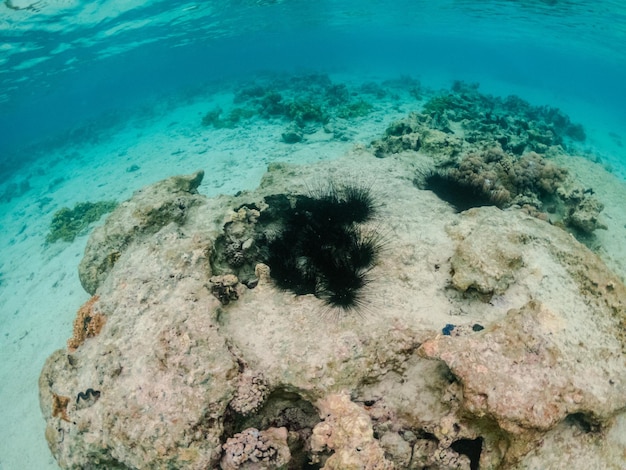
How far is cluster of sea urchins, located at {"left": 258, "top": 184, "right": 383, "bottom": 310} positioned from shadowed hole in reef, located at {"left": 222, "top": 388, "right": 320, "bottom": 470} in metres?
1.02

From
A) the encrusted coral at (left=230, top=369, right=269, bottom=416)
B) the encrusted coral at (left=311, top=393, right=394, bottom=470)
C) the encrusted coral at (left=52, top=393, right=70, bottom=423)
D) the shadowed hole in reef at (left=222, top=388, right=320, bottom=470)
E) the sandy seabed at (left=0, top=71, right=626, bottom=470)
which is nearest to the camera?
the encrusted coral at (left=311, top=393, right=394, bottom=470)

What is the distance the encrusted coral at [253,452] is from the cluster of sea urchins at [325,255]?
1.39 meters

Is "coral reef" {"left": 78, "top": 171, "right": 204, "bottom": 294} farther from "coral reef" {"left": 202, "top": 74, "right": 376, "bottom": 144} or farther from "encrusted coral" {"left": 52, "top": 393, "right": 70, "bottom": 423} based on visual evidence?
"coral reef" {"left": 202, "top": 74, "right": 376, "bottom": 144}

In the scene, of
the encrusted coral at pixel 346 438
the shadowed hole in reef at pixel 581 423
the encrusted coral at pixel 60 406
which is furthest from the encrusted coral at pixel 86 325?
the shadowed hole in reef at pixel 581 423

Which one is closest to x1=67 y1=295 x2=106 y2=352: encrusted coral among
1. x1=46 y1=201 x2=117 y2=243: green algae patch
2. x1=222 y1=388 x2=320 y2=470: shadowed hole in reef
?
x1=222 y1=388 x2=320 y2=470: shadowed hole in reef

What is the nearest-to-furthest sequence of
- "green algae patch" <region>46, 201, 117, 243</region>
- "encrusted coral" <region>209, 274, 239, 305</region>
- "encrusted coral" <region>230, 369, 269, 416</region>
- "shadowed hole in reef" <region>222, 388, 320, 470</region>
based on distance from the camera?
"encrusted coral" <region>230, 369, 269, 416</region> < "shadowed hole in reef" <region>222, 388, 320, 470</region> < "encrusted coral" <region>209, 274, 239, 305</region> < "green algae patch" <region>46, 201, 117, 243</region>

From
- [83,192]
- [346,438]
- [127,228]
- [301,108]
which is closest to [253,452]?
[346,438]

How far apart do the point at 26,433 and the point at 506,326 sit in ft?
29.1

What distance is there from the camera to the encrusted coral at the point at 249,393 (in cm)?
297

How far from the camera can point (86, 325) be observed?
4113mm

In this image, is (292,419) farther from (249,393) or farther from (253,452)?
(253,452)

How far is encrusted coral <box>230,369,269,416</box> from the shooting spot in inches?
117

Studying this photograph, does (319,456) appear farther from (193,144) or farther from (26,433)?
(193,144)

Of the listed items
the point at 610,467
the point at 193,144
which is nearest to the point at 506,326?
the point at 610,467
